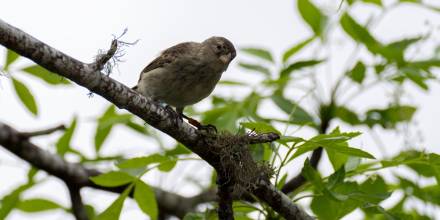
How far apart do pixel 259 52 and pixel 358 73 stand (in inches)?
33.9

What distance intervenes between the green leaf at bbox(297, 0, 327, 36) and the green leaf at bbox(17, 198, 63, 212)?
7.72ft

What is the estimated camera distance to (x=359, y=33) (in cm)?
509

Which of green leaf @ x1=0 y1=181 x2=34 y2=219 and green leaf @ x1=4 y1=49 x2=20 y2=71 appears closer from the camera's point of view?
green leaf @ x1=4 y1=49 x2=20 y2=71

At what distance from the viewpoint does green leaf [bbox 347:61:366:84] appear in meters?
5.14

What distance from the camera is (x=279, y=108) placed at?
5035mm

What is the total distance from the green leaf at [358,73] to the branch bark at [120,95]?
1432mm

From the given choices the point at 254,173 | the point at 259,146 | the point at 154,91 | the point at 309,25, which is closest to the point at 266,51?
the point at 309,25

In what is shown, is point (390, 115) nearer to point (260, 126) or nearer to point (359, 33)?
point (359, 33)

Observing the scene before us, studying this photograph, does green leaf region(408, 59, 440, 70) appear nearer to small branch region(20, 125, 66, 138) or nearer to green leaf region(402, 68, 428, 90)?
green leaf region(402, 68, 428, 90)

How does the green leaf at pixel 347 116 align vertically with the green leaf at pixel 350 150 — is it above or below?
above

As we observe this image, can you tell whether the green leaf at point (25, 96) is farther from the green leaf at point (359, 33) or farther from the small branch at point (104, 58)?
the green leaf at point (359, 33)

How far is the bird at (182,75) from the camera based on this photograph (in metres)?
5.44

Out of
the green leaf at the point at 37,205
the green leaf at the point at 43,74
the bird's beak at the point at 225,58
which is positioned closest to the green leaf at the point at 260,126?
the green leaf at the point at 43,74

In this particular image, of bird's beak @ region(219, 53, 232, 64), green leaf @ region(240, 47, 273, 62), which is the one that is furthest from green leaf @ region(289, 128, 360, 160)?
bird's beak @ region(219, 53, 232, 64)
